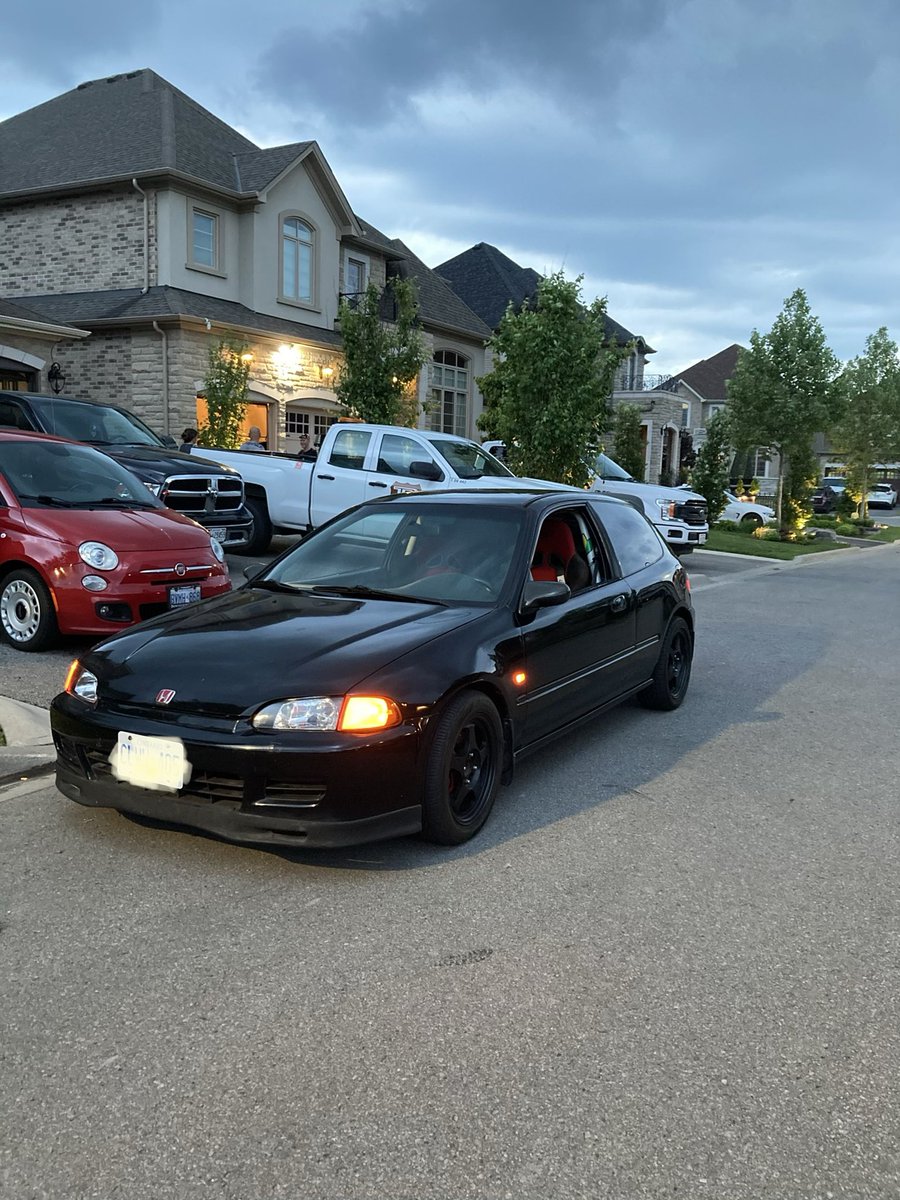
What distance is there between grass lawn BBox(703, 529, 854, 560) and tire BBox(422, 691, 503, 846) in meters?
17.4

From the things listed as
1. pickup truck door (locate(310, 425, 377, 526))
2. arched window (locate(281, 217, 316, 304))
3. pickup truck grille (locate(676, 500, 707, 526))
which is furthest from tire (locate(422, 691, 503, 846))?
arched window (locate(281, 217, 316, 304))

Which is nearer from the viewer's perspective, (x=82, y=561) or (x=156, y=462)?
(x=82, y=561)

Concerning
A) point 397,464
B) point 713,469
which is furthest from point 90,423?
point 713,469

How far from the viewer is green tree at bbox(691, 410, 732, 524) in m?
27.2

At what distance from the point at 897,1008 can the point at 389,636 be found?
7.68ft

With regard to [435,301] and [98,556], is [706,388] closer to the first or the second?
[435,301]

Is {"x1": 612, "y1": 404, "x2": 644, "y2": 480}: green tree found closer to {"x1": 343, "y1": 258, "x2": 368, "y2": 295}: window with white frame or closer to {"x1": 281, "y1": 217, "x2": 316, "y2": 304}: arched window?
{"x1": 343, "y1": 258, "x2": 368, "y2": 295}: window with white frame

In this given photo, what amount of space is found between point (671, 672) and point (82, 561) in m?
4.24

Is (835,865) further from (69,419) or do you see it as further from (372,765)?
(69,419)

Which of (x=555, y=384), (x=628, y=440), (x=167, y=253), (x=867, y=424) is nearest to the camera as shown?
(x=555, y=384)

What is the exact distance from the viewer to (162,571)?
761 centimetres

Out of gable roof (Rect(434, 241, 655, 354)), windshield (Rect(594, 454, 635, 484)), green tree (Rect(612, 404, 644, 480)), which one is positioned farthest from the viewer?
gable roof (Rect(434, 241, 655, 354))

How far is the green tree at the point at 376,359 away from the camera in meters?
22.1

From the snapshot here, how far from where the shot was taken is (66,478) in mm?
8523
